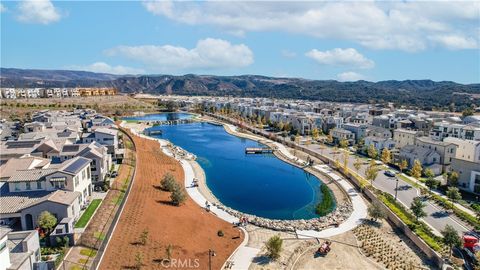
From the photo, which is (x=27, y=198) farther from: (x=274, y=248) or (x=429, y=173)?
(x=429, y=173)

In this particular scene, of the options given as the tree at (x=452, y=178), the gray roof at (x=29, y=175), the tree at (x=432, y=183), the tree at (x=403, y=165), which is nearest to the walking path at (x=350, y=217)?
the tree at (x=432, y=183)

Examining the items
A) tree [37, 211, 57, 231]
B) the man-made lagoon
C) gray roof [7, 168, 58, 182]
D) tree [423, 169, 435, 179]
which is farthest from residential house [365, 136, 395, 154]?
tree [37, 211, 57, 231]

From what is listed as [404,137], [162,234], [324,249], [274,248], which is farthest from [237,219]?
[404,137]

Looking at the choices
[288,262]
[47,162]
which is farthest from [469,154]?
[47,162]

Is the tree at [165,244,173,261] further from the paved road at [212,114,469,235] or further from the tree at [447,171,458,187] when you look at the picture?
the tree at [447,171,458,187]

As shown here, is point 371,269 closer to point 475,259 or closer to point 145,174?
point 475,259

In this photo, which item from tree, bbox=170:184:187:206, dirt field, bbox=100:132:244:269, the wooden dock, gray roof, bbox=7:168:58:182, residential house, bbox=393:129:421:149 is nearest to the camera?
dirt field, bbox=100:132:244:269

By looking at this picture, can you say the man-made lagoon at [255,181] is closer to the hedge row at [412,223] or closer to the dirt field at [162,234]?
the dirt field at [162,234]
